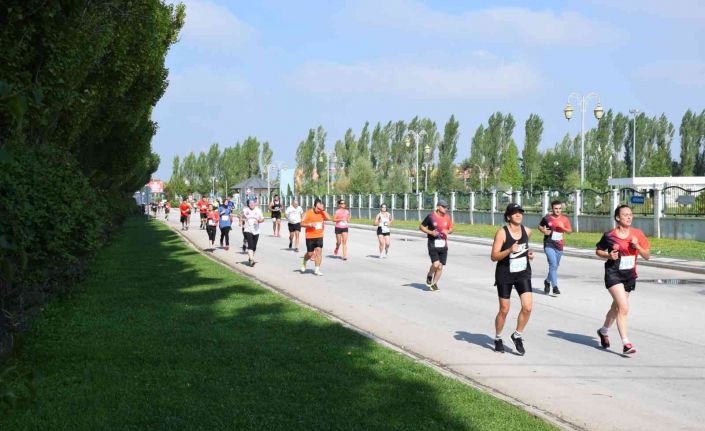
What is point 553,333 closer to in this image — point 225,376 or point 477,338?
point 477,338

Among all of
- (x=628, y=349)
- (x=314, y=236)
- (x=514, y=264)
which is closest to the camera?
(x=628, y=349)

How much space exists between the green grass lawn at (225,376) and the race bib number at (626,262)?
2896mm

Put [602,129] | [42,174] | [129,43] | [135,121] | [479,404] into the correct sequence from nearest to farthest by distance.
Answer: [479,404] < [42,174] < [129,43] < [135,121] < [602,129]

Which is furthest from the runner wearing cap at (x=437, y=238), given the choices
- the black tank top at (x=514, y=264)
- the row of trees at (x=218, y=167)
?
the row of trees at (x=218, y=167)

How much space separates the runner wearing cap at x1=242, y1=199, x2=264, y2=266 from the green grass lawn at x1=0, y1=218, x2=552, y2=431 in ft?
26.0

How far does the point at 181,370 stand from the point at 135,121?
1279 centimetres

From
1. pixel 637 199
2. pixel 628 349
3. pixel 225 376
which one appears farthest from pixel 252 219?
pixel 637 199

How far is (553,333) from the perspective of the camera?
1023 centimetres

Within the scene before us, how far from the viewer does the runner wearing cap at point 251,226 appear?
65.4ft

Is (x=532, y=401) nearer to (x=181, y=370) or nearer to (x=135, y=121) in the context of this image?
(x=181, y=370)

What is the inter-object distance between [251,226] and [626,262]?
1238 cm

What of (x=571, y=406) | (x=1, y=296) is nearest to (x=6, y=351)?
(x=1, y=296)

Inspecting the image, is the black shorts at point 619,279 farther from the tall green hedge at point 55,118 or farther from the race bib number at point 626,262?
the tall green hedge at point 55,118

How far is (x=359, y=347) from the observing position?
8.56 metres
